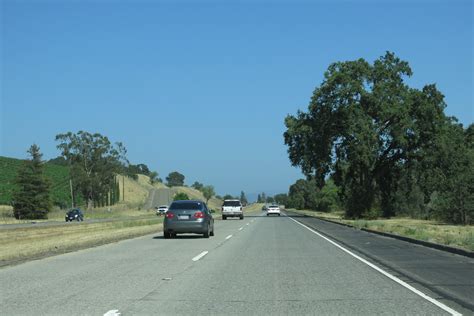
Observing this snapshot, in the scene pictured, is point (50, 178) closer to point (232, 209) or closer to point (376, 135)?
point (232, 209)

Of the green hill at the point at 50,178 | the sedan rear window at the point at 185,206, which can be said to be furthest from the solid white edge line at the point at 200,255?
the green hill at the point at 50,178

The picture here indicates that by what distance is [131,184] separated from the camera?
186 meters

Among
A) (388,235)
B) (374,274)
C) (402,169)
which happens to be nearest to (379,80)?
(402,169)

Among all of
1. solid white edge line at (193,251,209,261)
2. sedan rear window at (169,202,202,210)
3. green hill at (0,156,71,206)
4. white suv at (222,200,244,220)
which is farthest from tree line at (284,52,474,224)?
green hill at (0,156,71,206)

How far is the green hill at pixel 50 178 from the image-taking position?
103m

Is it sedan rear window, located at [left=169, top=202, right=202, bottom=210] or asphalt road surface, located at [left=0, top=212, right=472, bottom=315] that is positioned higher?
sedan rear window, located at [left=169, top=202, right=202, bottom=210]

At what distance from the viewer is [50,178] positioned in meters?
112

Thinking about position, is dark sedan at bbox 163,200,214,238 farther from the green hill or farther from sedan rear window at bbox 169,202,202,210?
the green hill

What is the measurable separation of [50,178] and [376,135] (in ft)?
253

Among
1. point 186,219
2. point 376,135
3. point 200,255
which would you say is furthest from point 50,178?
point 200,255

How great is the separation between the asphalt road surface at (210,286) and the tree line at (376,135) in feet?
120

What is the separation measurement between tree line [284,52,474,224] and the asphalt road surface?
36.5m

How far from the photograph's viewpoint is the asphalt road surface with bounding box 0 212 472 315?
881 cm

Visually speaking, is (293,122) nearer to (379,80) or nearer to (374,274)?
(379,80)
